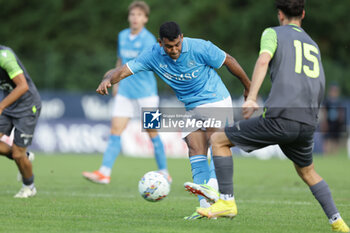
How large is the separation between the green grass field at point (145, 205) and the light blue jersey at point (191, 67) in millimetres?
1320

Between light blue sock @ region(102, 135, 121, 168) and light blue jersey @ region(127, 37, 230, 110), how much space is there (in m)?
3.69

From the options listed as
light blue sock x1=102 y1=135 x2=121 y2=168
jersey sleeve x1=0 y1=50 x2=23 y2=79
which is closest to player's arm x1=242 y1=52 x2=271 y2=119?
jersey sleeve x1=0 y1=50 x2=23 y2=79

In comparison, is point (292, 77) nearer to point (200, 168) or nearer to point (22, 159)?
point (200, 168)

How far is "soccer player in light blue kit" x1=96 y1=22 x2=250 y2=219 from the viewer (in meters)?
7.42

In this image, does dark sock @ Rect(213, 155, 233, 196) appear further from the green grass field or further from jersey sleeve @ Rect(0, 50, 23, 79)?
jersey sleeve @ Rect(0, 50, 23, 79)

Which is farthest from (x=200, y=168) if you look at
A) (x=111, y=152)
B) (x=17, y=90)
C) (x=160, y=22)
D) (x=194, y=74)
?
(x=160, y=22)

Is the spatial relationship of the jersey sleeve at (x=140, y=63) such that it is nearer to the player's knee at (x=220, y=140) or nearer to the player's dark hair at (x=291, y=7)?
the player's knee at (x=220, y=140)

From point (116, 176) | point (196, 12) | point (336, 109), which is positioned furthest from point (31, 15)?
point (116, 176)

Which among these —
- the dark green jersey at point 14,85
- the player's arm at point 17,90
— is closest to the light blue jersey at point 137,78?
the dark green jersey at point 14,85

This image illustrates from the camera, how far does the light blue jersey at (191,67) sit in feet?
24.4

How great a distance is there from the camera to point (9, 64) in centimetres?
870

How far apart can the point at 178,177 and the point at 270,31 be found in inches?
280

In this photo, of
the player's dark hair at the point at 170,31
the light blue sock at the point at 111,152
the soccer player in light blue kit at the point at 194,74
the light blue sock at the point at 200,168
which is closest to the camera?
the player's dark hair at the point at 170,31

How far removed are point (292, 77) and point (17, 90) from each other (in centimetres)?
385
